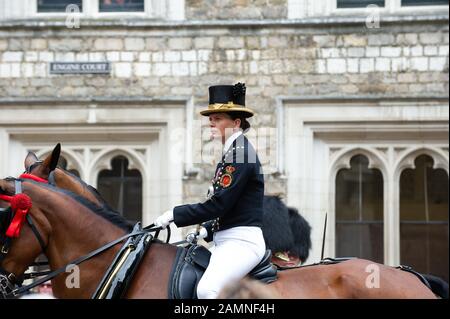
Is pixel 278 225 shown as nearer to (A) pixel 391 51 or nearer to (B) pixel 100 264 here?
(B) pixel 100 264

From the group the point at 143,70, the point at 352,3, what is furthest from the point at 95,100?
the point at 352,3

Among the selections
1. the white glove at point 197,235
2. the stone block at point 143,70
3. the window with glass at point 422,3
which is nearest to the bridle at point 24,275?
the white glove at point 197,235

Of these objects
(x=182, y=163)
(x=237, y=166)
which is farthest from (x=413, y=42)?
(x=237, y=166)

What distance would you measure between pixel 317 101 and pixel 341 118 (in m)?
0.32

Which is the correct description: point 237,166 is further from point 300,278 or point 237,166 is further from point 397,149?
point 397,149

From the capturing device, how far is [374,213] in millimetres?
11875

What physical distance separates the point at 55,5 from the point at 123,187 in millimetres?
2239

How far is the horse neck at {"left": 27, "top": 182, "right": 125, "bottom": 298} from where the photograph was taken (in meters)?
5.52

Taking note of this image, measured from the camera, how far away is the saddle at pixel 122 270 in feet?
17.6

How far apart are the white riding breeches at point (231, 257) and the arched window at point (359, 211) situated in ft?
20.8

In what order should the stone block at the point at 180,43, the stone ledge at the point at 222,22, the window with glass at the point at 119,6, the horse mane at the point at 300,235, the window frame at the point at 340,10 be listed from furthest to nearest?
the window with glass at the point at 119,6
the stone block at the point at 180,43
the window frame at the point at 340,10
the stone ledge at the point at 222,22
the horse mane at the point at 300,235

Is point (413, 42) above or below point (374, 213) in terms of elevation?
above

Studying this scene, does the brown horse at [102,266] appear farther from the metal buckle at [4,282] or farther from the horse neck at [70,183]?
the horse neck at [70,183]
